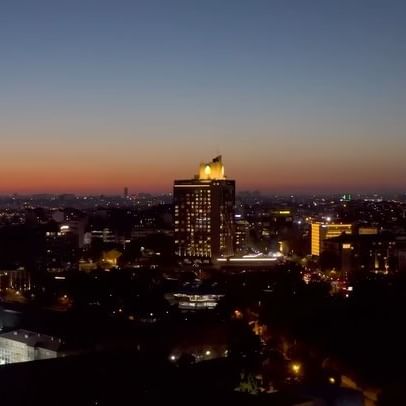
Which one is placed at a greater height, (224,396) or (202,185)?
(202,185)

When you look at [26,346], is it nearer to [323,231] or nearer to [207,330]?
[207,330]

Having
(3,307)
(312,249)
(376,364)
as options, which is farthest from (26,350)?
(312,249)

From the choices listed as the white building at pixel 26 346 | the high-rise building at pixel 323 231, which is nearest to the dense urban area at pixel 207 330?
the white building at pixel 26 346

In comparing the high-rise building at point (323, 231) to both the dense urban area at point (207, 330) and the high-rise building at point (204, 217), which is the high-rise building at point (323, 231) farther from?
the high-rise building at point (204, 217)

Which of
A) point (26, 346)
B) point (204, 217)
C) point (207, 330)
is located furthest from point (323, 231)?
point (26, 346)

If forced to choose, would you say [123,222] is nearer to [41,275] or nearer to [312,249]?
[312,249]

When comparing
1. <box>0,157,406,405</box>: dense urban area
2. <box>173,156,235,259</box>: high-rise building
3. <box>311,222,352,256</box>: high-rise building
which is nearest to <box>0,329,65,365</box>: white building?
<box>0,157,406,405</box>: dense urban area
